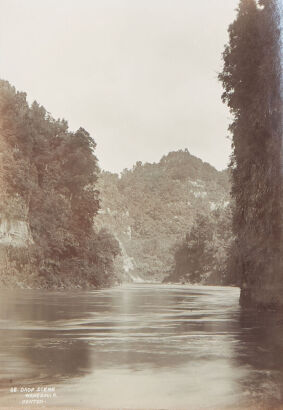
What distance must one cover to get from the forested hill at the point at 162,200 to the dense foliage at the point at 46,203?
179 cm

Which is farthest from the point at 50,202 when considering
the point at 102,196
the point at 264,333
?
the point at 264,333

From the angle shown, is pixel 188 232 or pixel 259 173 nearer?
pixel 259 173

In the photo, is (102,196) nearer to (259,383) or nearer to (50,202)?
(50,202)

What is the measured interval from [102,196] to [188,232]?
6.46m

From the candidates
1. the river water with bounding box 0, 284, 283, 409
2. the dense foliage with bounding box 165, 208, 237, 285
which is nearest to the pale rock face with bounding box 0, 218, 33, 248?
the dense foliage with bounding box 165, 208, 237, 285

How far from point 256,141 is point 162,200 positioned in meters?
7.97

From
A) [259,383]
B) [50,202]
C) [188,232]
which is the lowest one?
[259,383]

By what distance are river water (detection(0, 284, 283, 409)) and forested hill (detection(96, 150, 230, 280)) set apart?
3401 mm

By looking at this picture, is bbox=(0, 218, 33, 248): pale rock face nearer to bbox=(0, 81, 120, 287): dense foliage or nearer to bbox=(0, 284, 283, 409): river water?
bbox=(0, 81, 120, 287): dense foliage

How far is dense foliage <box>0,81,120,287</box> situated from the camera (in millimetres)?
26109

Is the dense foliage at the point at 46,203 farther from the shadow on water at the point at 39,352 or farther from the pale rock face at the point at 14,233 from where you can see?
the shadow on water at the point at 39,352

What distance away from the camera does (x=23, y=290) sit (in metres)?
26.4

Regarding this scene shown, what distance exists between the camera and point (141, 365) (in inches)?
268

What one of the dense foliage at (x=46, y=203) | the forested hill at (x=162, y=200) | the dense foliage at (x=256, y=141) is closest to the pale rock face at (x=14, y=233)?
the dense foliage at (x=46, y=203)
